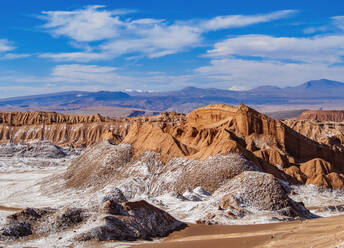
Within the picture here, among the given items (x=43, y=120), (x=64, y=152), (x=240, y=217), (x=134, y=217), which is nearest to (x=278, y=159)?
(x=240, y=217)

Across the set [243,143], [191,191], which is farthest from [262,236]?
[243,143]

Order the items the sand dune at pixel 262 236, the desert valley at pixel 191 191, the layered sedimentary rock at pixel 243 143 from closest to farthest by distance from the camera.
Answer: the sand dune at pixel 262 236, the desert valley at pixel 191 191, the layered sedimentary rock at pixel 243 143

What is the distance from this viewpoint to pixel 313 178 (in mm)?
43625

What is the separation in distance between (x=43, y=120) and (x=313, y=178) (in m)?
114

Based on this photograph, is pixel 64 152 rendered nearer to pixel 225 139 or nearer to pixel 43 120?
pixel 43 120

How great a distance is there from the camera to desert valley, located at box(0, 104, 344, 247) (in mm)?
22203

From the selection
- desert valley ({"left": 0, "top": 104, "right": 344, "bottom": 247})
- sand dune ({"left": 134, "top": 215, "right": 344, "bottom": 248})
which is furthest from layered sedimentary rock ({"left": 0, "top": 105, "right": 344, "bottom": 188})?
sand dune ({"left": 134, "top": 215, "right": 344, "bottom": 248})

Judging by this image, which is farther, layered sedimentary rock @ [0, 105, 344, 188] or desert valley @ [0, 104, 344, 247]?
layered sedimentary rock @ [0, 105, 344, 188]

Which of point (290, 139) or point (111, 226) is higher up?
point (290, 139)

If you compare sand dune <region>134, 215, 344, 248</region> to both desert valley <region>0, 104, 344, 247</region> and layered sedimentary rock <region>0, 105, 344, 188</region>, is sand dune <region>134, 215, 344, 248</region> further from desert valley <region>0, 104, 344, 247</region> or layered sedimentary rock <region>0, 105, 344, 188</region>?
layered sedimentary rock <region>0, 105, 344, 188</region>

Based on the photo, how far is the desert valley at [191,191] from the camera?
2220 cm

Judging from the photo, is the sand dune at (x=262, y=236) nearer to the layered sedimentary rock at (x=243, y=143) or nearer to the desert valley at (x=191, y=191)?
the desert valley at (x=191, y=191)

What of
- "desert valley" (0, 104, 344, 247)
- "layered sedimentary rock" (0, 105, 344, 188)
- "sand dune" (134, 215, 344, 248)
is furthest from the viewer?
"layered sedimentary rock" (0, 105, 344, 188)

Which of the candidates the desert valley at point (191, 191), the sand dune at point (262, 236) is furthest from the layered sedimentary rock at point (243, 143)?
the sand dune at point (262, 236)
